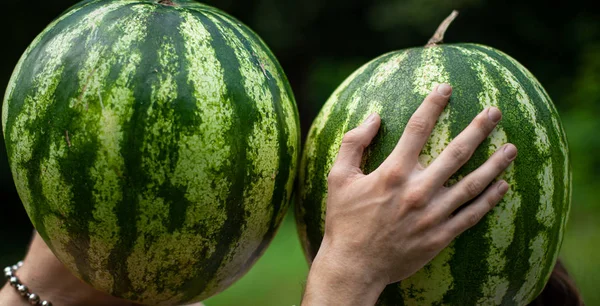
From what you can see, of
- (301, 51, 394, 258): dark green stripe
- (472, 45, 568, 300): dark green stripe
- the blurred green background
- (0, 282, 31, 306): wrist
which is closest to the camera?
(472, 45, 568, 300): dark green stripe

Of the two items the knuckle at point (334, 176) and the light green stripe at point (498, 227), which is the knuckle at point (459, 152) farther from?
the knuckle at point (334, 176)

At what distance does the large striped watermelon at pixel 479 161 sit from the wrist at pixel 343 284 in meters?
0.14

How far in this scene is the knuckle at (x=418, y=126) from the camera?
6.42 ft

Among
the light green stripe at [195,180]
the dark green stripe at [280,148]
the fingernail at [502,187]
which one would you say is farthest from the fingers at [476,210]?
the light green stripe at [195,180]

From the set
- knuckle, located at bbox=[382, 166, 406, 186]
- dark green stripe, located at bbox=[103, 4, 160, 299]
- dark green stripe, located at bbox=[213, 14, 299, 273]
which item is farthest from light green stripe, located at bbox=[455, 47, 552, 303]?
dark green stripe, located at bbox=[103, 4, 160, 299]

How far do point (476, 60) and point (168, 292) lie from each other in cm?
127

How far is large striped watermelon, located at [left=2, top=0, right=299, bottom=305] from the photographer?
190 centimetres

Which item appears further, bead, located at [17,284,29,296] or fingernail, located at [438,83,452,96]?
bead, located at [17,284,29,296]

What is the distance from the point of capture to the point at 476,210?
1.94 meters

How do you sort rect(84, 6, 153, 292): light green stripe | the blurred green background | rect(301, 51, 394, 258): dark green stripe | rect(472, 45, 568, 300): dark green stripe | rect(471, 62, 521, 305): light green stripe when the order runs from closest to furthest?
rect(84, 6, 153, 292): light green stripe, rect(471, 62, 521, 305): light green stripe, rect(472, 45, 568, 300): dark green stripe, rect(301, 51, 394, 258): dark green stripe, the blurred green background

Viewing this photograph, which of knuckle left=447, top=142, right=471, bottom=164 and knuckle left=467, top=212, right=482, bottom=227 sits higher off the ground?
knuckle left=447, top=142, right=471, bottom=164

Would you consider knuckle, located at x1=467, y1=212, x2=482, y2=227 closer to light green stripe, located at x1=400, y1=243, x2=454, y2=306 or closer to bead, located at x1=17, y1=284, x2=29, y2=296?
light green stripe, located at x1=400, y1=243, x2=454, y2=306

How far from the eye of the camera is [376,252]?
1.97 m

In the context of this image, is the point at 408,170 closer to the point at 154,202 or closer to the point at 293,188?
the point at 293,188
